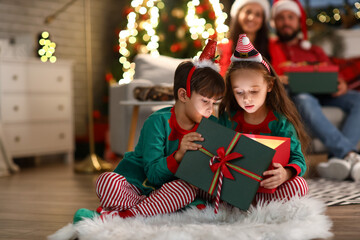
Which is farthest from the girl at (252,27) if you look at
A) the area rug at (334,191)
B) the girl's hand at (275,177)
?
the girl's hand at (275,177)

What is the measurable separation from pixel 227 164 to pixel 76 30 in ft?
10.3

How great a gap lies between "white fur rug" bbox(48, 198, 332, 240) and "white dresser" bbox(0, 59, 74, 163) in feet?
6.76

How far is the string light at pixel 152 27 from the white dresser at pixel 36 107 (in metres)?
0.67

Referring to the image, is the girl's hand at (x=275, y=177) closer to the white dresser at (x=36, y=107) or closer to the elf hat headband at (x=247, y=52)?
the elf hat headband at (x=247, y=52)

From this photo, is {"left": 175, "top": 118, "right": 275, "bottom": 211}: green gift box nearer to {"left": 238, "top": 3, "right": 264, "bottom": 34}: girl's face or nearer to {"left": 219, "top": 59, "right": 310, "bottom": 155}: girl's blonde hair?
{"left": 219, "top": 59, "right": 310, "bottom": 155}: girl's blonde hair

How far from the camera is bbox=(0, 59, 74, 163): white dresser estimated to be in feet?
10.4

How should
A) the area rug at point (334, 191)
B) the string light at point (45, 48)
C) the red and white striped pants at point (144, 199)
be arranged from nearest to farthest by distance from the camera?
the red and white striped pants at point (144, 199) < the area rug at point (334, 191) < the string light at point (45, 48)

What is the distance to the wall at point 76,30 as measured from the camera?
11.7 ft

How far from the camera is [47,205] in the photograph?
1925 millimetres

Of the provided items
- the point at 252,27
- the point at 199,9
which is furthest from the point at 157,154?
the point at 199,9

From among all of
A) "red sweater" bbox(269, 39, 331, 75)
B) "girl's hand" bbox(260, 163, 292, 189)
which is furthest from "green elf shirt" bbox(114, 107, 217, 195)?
"red sweater" bbox(269, 39, 331, 75)

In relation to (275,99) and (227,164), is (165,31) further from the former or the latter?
(227,164)

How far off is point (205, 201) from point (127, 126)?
1298 mm

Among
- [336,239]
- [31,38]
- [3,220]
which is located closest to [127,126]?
[3,220]
